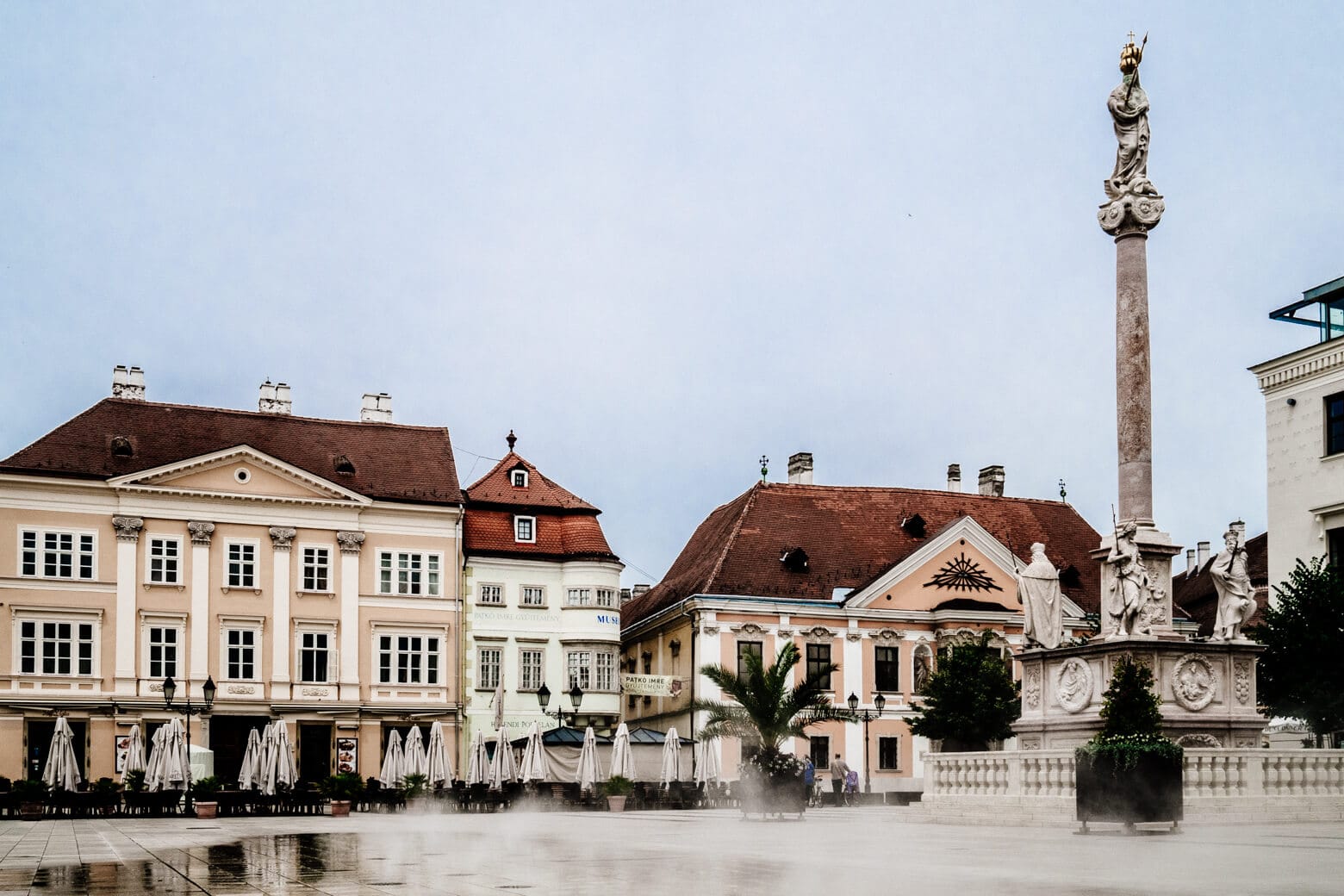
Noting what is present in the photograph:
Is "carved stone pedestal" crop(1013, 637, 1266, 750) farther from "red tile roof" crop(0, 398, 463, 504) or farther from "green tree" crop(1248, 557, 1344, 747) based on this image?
"red tile roof" crop(0, 398, 463, 504)

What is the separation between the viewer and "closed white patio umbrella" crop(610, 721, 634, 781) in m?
42.1

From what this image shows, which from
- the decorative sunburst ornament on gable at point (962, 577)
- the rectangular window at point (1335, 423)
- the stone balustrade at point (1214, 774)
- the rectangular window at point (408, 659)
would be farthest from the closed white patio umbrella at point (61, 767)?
the rectangular window at point (1335, 423)

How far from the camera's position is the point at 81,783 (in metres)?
44.3

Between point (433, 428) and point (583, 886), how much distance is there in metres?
46.4

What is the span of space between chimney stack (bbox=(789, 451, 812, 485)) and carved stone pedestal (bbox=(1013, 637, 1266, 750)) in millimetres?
39566

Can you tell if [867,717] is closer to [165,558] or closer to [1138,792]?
[165,558]

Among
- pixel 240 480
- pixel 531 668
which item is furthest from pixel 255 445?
pixel 531 668

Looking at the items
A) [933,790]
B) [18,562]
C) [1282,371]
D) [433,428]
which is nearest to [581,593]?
[433,428]

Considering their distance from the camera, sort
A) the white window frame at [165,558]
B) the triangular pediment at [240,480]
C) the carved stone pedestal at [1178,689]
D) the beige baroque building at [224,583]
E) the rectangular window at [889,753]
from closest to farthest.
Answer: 1. the carved stone pedestal at [1178,689]
2. the beige baroque building at [224,583]
3. the white window frame at [165,558]
4. the triangular pediment at [240,480]
5. the rectangular window at [889,753]

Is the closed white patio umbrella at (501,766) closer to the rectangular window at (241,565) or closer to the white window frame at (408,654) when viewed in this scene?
the white window frame at (408,654)

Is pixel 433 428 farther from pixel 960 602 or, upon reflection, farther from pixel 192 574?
pixel 960 602

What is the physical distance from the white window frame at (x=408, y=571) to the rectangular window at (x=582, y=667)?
497 cm

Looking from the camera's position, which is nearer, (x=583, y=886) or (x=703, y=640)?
(x=583, y=886)

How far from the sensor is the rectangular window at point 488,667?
5588cm
